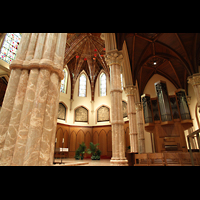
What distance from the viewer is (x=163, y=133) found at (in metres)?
10.2

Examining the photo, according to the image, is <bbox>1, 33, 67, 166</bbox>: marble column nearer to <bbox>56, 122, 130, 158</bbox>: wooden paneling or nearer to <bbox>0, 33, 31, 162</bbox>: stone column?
<bbox>0, 33, 31, 162</bbox>: stone column

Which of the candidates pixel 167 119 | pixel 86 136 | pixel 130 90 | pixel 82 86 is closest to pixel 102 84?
pixel 82 86

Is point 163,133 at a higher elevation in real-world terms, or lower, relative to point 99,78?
lower

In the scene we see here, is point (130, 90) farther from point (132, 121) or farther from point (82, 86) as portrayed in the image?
point (82, 86)

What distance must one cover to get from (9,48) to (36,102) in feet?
36.5

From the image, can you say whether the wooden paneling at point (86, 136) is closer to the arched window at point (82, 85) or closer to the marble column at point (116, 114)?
the arched window at point (82, 85)

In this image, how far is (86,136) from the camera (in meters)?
16.2

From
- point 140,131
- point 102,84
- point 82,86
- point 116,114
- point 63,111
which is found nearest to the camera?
point 116,114

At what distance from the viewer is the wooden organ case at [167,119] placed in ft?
32.0

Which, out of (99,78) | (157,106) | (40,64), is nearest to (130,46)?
(157,106)

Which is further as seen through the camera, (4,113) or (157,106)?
(157,106)

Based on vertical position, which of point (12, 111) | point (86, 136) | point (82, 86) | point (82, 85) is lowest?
point (12, 111)
